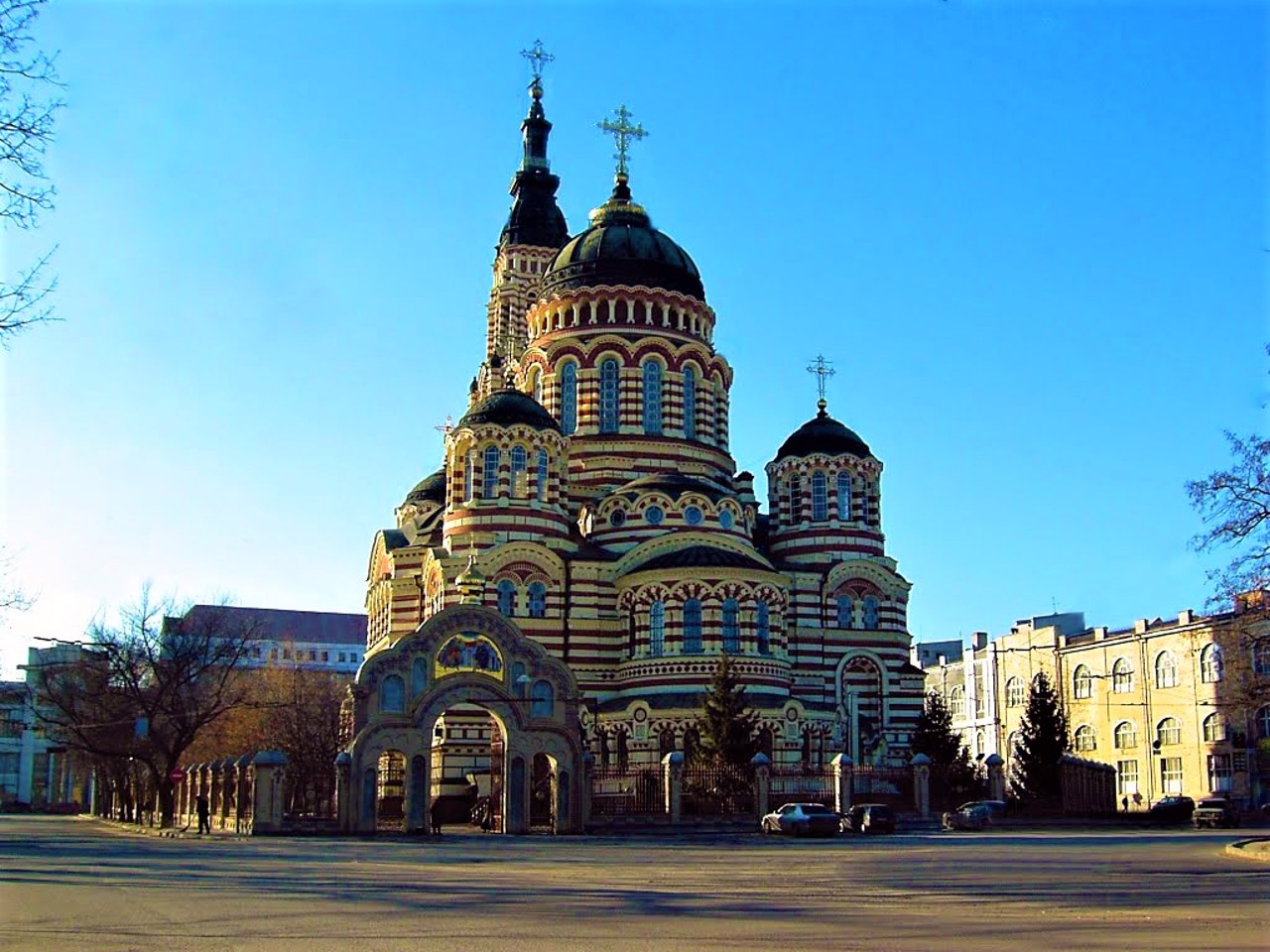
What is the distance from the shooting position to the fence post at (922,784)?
142 feet

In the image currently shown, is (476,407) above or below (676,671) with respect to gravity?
above

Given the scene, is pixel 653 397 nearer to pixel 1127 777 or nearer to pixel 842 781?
pixel 842 781

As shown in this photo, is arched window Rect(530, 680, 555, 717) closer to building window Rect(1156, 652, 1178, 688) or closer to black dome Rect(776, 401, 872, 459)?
black dome Rect(776, 401, 872, 459)

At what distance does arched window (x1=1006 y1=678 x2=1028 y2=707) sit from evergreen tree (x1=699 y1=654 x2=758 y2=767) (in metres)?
34.8

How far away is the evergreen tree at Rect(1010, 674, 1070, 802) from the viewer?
4875 centimetres

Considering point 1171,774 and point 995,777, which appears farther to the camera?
point 1171,774

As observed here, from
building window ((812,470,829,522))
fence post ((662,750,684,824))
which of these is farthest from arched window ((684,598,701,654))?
building window ((812,470,829,522))

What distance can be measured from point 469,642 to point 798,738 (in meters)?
13.5

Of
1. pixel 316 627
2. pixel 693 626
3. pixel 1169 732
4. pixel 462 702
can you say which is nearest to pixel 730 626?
pixel 693 626

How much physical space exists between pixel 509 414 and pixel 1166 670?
3174 cm

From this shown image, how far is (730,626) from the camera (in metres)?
48.8

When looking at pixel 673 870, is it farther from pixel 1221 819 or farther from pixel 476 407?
pixel 476 407

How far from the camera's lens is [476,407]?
172 ft

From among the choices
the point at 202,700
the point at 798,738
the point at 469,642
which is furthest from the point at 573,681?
the point at 202,700
